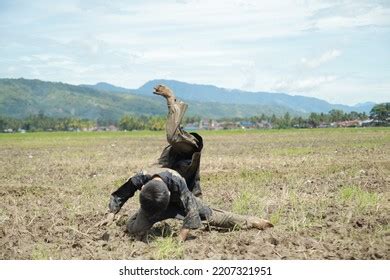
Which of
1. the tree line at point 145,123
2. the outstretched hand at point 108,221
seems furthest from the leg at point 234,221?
the tree line at point 145,123

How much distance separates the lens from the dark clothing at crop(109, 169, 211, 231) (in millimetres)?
6043

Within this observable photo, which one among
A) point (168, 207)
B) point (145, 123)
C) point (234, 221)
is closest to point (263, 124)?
point (145, 123)

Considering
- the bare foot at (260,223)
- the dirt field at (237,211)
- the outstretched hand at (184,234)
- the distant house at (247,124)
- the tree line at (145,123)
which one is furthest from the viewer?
the distant house at (247,124)

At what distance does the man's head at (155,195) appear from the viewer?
580 cm

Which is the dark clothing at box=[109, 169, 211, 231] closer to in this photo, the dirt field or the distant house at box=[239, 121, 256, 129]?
the dirt field

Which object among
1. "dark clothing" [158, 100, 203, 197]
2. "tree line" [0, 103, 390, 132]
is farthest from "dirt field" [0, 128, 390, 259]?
"tree line" [0, 103, 390, 132]

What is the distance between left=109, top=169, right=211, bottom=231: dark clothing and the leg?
Result: 137mm

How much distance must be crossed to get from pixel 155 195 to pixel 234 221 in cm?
120

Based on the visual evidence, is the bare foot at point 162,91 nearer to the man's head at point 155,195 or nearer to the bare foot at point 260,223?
the man's head at point 155,195

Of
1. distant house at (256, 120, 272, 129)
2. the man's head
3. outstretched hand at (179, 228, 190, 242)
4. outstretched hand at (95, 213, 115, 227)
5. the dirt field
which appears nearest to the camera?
the dirt field

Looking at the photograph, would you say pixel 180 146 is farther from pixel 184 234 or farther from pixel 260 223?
pixel 260 223

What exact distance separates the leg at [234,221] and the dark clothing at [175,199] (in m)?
0.14

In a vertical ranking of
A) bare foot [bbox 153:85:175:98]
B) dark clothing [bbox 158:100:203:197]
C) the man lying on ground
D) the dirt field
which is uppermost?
bare foot [bbox 153:85:175:98]
